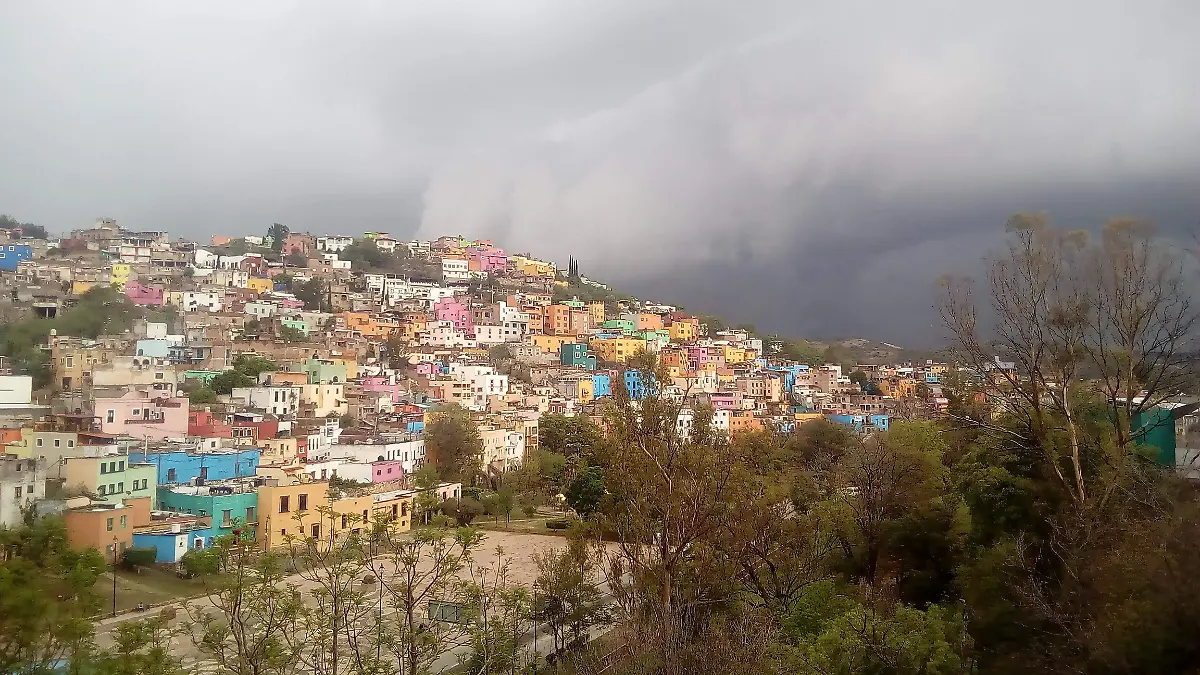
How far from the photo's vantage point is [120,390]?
26047 mm

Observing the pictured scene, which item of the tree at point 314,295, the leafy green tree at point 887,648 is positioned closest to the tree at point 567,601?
the leafy green tree at point 887,648

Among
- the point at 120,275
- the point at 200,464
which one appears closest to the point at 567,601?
the point at 200,464

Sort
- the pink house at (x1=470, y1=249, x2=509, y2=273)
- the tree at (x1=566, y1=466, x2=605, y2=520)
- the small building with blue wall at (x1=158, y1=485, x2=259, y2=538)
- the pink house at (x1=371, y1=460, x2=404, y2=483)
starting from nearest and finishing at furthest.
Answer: the small building with blue wall at (x1=158, y1=485, x2=259, y2=538)
the pink house at (x1=371, y1=460, x2=404, y2=483)
the tree at (x1=566, y1=466, x2=605, y2=520)
the pink house at (x1=470, y1=249, x2=509, y2=273)

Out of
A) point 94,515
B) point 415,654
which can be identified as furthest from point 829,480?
point 94,515

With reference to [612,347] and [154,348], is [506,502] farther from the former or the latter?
[612,347]

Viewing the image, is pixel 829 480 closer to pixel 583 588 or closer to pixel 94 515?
pixel 583 588

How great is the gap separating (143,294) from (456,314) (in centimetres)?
1855

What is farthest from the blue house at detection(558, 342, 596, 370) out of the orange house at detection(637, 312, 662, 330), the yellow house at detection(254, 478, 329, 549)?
the yellow house at detection(254, 478, 329, 549)

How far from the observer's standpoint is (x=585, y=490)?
27141mm

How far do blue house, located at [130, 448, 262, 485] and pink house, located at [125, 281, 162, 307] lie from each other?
23.9m

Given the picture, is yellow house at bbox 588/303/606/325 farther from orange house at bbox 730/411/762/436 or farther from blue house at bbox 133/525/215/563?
blue house at bbox 133/525/215/563

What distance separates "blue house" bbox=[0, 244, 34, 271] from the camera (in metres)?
45.5

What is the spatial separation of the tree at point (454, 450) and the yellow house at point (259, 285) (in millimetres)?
28470

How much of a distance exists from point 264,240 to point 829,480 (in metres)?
64.6
